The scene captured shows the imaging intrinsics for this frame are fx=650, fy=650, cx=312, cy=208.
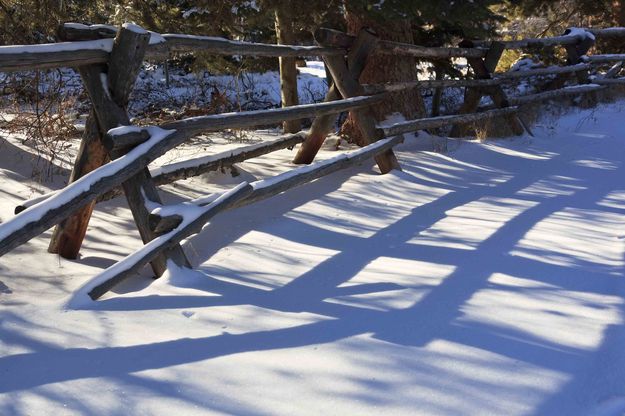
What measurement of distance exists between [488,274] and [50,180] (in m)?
4.14

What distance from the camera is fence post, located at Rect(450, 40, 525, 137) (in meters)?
8.70

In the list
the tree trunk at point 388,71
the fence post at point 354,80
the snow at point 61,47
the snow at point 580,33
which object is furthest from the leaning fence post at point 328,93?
the snow at point 580,33

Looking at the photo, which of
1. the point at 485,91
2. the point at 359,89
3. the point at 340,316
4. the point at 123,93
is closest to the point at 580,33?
the point at 485,91

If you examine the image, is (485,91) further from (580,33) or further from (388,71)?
(580,33)

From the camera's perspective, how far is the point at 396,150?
7734mm

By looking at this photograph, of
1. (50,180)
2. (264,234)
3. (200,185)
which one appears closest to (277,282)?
(264,234)

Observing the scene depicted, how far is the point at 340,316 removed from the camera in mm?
3027

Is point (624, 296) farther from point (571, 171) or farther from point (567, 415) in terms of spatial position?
point (571, 171)

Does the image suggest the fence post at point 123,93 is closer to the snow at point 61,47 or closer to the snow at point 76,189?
the snow at point 61,47

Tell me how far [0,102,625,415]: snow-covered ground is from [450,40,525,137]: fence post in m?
3.55

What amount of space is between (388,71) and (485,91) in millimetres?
1736

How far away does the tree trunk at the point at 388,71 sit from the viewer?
7.90m

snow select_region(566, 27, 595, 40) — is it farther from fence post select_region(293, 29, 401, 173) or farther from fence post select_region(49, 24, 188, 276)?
fence post select_region(49, 24, 188, 276)

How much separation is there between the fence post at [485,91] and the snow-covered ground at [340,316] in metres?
3.55
